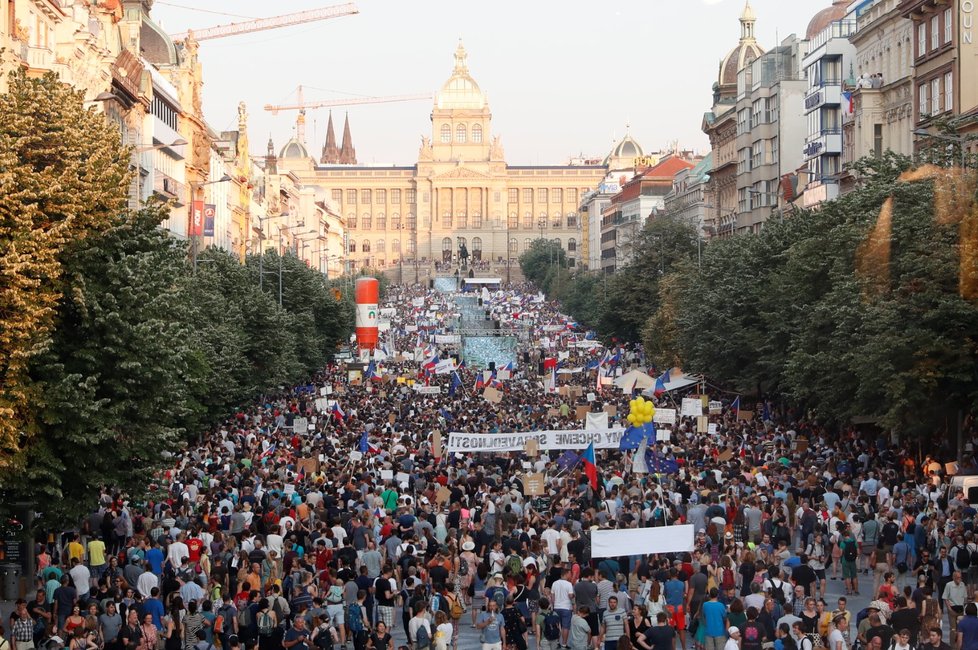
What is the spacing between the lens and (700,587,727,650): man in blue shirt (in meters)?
18.9

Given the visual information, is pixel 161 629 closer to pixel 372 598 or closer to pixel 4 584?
pixel 372 598

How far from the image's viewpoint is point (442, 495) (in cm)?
2966

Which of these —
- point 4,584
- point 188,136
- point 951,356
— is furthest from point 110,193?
point 188,136

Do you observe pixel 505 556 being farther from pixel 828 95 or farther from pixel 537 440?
pixel 828 95

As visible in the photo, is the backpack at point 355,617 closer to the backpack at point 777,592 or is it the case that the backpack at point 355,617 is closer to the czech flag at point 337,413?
the backpack at point 777,592

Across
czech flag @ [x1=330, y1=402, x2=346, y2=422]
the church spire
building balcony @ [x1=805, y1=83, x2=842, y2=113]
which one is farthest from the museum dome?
czech flag @ [x1=330, y1=402, x2=346, y2=422]

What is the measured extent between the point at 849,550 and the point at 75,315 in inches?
454

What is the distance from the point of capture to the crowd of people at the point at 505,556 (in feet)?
62.2

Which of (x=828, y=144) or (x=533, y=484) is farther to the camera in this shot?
(x=828, y=144)

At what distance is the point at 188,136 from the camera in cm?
8794

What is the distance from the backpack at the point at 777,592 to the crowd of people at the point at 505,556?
0.03 m

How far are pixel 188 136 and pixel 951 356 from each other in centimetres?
5952

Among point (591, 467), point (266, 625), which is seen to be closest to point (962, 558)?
point (266, 625)

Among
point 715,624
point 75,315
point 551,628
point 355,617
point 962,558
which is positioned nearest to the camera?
point 715,624
